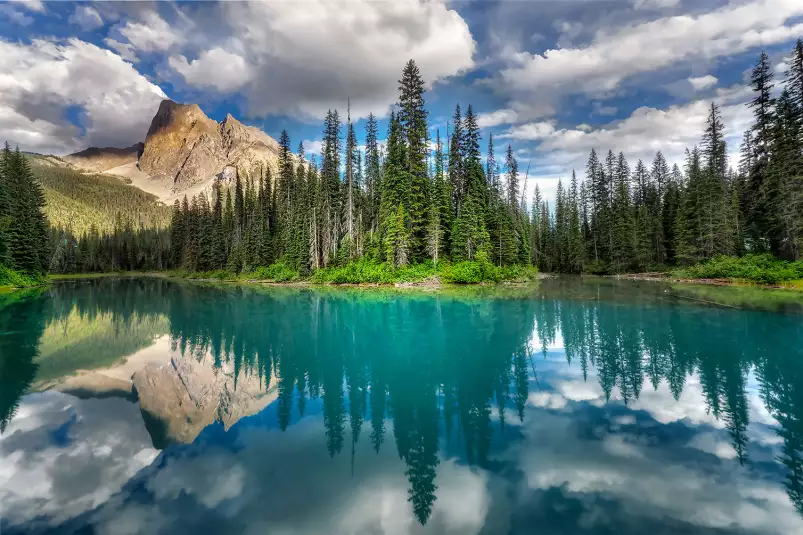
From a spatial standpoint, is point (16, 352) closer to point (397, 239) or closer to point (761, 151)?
point (397, 239)

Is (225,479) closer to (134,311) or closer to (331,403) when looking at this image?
(331,403)

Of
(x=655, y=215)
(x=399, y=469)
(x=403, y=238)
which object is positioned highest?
(x=655, y=215)

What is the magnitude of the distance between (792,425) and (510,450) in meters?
6.20

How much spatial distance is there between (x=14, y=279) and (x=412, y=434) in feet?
198

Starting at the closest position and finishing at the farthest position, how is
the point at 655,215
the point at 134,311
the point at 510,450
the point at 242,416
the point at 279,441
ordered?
the point at 510,450 < the point at 279,441 < the point at 242,416 < the point at 134,311 < the point at 655,215

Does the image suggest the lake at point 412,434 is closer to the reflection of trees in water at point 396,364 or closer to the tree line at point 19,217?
the reflection of trees in water at point 396,364

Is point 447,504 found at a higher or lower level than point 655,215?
lower

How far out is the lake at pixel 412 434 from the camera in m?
5.39

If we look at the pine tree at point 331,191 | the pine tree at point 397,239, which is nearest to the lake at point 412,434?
the pine tree at point 397,239

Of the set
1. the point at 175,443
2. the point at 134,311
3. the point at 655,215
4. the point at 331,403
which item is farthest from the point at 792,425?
the point at 655,215

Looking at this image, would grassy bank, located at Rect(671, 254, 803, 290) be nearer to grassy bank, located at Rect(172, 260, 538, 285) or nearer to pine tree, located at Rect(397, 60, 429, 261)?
grassy bank, located at Rect(172, 260, 538, 285)

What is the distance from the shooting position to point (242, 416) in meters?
9.19

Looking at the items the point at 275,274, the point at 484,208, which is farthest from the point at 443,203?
the point at 275,274

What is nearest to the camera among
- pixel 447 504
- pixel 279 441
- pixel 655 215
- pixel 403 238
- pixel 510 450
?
pixel 447 504
